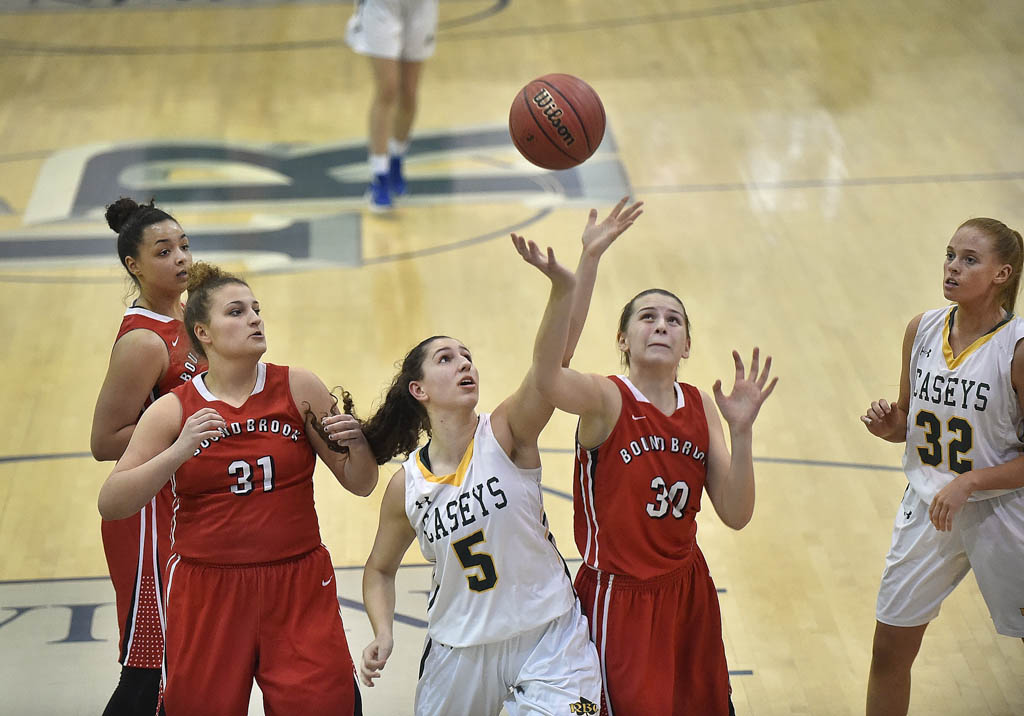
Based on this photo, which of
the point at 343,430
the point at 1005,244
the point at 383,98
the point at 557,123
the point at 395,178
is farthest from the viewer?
the point at 395,178

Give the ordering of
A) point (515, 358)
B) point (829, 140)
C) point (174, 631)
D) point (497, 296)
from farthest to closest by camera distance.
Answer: point (829, 140), point (497, 296), point (515, 358), point (174, 631)

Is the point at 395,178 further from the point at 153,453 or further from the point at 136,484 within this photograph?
the point at 136,484

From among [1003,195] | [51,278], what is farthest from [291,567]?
[1003,195]

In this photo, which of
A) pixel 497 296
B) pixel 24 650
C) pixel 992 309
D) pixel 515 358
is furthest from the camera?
pixel 497 296

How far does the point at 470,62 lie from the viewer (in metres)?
11.4

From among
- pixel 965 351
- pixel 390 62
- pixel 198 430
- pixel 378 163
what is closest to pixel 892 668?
pixel 965 351

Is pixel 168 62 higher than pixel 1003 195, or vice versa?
pixel 168 62

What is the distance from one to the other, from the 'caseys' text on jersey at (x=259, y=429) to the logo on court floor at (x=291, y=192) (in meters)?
4.66

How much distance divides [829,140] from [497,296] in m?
3.46

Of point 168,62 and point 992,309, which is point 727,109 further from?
point 992,309

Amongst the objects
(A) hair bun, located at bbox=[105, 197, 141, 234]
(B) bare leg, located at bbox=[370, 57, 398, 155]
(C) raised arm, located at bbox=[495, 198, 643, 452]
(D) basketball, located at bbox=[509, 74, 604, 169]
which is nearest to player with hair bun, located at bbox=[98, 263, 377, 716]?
(C) raised arm, located at bbox=[495, 198, 643, 452]

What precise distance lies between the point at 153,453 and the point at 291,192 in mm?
5930

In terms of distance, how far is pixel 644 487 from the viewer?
3.64 m

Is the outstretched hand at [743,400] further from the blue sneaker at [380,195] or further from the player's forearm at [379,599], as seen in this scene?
the blue sneaker at [380,195]
